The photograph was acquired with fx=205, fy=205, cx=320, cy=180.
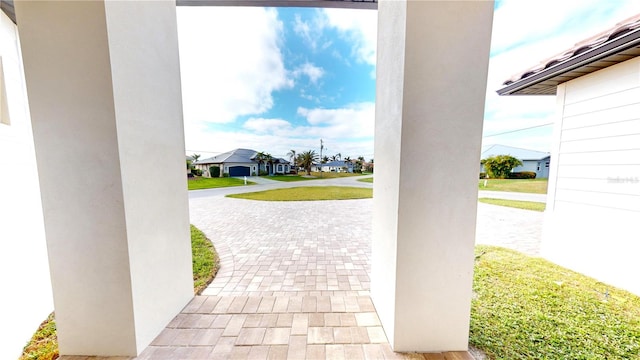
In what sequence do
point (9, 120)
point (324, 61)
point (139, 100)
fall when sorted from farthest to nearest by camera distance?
point (324, 61) < point (9, 120) < point (139, 100)

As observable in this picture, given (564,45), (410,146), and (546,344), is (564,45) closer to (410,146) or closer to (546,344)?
(410,146)

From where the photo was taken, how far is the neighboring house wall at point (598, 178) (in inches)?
89.6

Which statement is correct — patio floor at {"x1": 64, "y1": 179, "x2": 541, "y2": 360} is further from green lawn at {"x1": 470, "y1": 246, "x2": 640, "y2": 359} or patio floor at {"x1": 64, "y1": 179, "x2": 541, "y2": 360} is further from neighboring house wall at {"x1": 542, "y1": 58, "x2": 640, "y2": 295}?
neighboring house wall at {"x1": 542, "y1": 58, "x2": 640, "y2": 295}

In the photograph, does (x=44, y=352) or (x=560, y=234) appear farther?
(x=560, y=234)

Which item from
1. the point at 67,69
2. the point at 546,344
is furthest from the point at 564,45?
the point at 67,69

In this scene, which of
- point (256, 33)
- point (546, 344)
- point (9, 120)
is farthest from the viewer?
point (256, 33)

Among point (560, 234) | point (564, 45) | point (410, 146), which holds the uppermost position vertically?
point (564, 45)

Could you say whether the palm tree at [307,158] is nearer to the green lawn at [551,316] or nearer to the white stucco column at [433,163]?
the green lawn at [551,316]

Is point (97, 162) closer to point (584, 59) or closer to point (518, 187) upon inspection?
point (584, 59)

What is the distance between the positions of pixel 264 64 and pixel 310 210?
649 cm

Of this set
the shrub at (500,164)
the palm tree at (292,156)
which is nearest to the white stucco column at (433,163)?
the shrub at (500,164)

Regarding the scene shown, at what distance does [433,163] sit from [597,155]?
3.02 metres

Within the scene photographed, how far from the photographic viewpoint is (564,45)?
271cm

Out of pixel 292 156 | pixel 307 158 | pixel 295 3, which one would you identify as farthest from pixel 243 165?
pixel 295 3
